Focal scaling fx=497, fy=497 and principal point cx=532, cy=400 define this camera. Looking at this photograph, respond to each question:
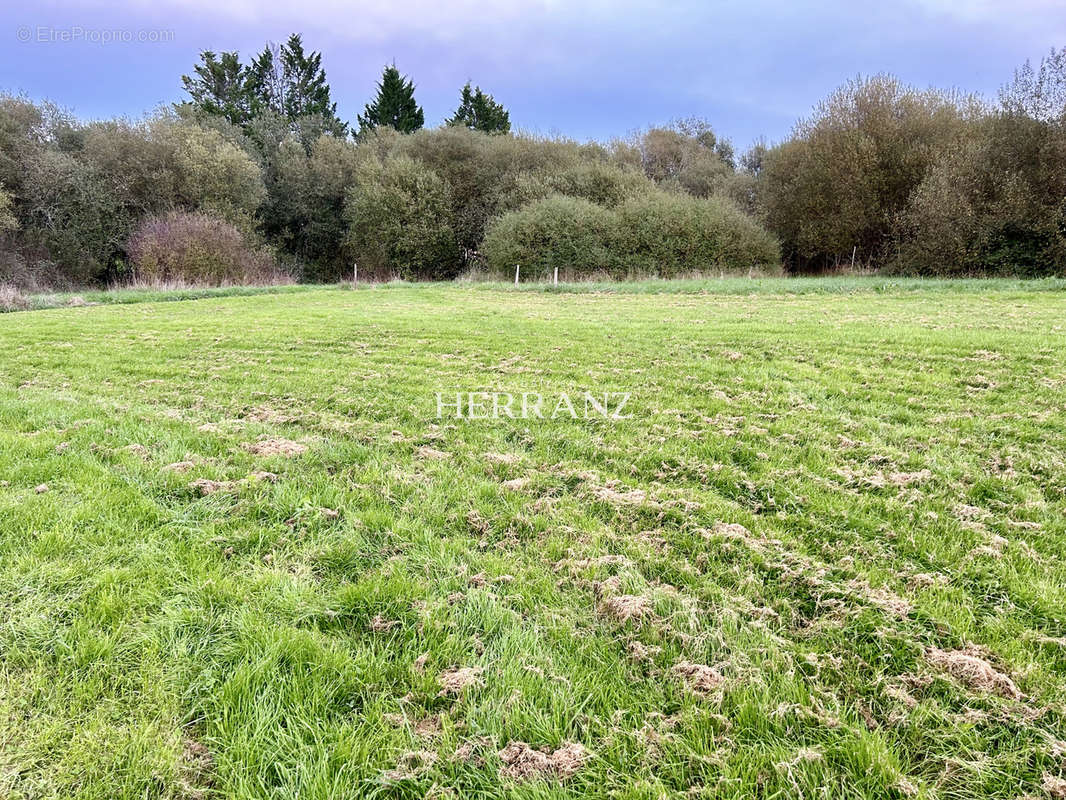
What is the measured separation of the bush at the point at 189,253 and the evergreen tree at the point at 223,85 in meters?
19.3

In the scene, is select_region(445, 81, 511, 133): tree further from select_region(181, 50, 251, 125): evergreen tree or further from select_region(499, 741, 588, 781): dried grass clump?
select_region(499, 741, 588, 781): dried grass clump

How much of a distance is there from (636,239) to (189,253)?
18869 mm

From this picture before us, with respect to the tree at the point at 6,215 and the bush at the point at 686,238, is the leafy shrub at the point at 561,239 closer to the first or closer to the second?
the bush at the point at 686,238

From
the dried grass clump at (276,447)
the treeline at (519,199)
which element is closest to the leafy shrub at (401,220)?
the treeline at (519,199)

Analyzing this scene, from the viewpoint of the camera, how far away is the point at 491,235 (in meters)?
24.3

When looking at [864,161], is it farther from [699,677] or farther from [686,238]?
[699,677]

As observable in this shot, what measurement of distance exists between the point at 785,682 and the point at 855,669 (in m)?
0.27

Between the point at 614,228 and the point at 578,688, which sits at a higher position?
the point at 614,228

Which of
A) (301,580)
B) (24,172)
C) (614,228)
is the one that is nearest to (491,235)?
(614,228)

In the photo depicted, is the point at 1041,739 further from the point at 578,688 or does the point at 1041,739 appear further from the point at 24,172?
the point at 24,172

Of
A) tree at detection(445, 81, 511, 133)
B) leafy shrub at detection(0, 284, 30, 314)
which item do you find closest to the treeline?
leafy shrub at detection(0, 284, 30, 314)

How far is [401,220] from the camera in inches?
1070

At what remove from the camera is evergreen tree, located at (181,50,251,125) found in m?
35.7

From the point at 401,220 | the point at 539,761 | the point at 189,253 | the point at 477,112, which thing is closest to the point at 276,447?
the point at 539,761
